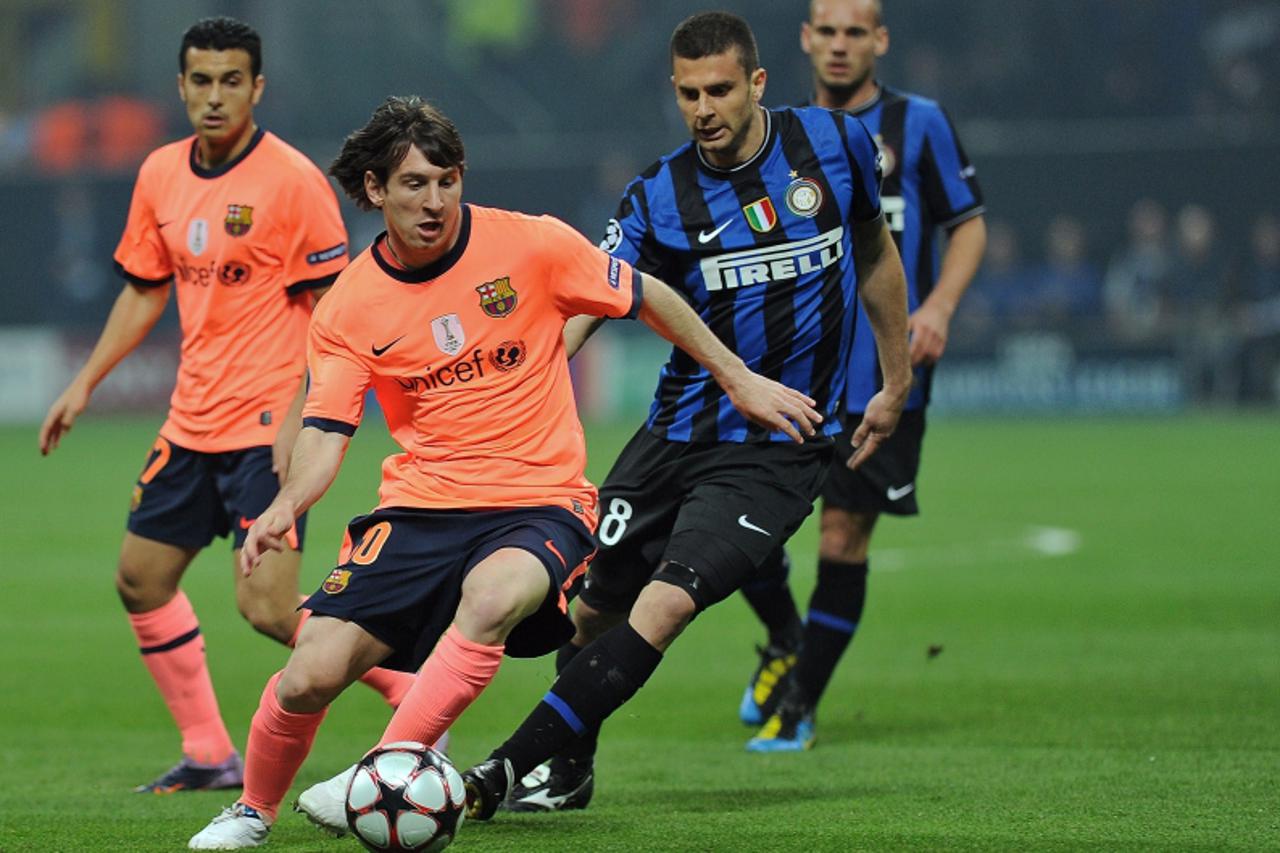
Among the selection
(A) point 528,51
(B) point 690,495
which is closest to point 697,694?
(B) point 690,495

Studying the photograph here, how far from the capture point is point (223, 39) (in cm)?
670

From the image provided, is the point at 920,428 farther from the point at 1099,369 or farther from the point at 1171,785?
the point at 1099,369

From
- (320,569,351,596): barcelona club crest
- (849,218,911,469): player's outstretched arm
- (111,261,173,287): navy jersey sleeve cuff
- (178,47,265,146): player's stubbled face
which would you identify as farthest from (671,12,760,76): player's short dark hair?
(111,261,173,287): navy jersey sleeve cuff

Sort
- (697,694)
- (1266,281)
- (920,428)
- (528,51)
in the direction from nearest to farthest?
(920,428)
(697,694)
(1266,281)
(528,51)

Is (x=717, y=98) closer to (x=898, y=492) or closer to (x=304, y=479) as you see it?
(x=304, y=479)

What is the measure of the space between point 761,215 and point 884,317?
1.79 feet

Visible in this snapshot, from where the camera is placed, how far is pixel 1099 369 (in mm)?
24953

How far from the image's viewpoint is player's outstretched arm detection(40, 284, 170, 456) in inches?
269

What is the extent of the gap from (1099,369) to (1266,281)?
222 cm

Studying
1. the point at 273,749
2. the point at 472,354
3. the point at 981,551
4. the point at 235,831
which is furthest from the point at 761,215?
the point at 981,551

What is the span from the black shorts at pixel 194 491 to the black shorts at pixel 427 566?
A: 140cm

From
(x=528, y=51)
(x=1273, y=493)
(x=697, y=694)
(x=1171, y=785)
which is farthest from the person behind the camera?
(x=528, y=51)

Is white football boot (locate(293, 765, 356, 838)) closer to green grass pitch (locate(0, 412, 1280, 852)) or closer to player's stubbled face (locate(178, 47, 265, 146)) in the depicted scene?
green grass pitch (locate(0, 412, 1280, 852))

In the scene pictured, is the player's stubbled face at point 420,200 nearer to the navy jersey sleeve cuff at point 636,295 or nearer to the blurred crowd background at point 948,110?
the navy jersey sleeve cuff at point 636,295
